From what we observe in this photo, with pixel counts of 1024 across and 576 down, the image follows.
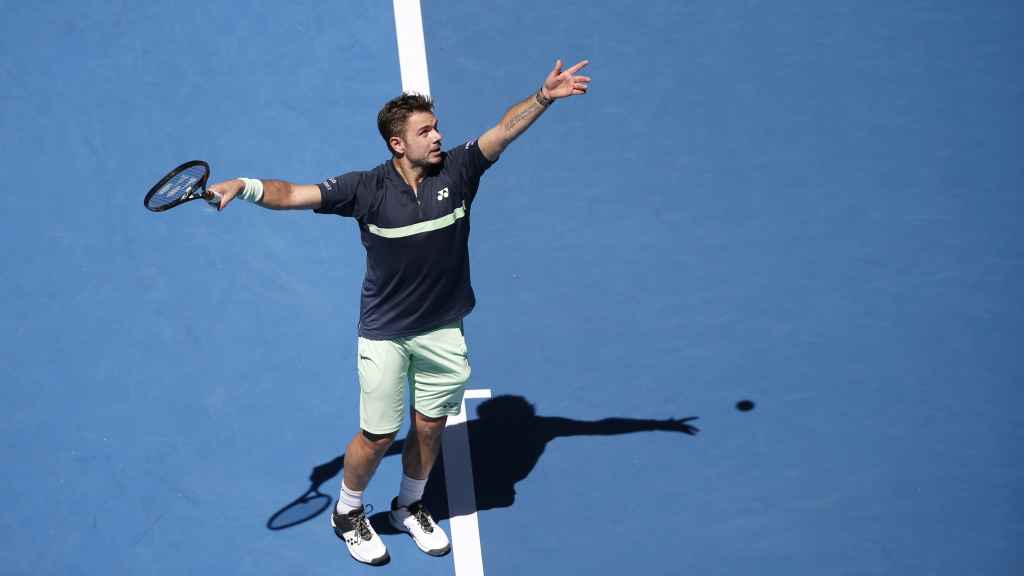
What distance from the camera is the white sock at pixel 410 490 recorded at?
649 cm

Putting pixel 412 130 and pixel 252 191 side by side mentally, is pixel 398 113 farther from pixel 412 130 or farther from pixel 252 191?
pixel 252 191

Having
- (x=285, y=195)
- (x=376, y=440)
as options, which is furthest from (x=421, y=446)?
(x=285, y=195)

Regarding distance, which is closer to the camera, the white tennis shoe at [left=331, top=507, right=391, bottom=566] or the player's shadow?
the white tennis shoe at [left=331, top=507, right=391, bottom=566]

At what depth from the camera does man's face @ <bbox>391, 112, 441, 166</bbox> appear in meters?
5.69

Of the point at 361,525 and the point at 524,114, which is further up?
the point at 524,114

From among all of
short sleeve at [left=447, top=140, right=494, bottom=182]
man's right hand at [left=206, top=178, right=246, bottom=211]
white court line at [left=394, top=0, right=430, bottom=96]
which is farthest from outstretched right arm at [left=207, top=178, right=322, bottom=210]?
white court line at [left=394, top=0, right=430, bottom=96]

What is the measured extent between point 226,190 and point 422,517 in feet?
7.65

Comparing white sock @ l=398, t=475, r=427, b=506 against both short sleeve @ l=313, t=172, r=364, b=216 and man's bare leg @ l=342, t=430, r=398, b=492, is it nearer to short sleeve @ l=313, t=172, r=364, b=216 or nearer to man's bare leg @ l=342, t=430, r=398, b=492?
man's bare leg @ l=342, t=430, r=398, b=492

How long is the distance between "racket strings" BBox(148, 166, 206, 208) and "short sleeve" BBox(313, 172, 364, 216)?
573 millimetres

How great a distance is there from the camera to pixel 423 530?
655 cm

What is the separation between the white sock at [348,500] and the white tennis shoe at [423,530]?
30 centimetres

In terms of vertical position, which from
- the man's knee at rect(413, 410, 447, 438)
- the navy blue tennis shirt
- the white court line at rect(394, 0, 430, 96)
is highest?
the white court line at rect(394, 0, 430, 96)

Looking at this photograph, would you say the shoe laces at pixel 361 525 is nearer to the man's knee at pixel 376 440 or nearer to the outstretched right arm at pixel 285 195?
the man's knee at pixel 376 440

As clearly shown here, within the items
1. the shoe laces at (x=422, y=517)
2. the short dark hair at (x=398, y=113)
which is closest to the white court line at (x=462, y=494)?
the shoe laces at (x=422, y=517)
